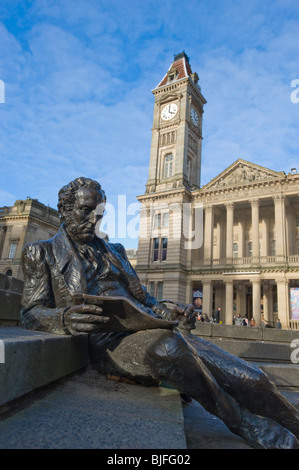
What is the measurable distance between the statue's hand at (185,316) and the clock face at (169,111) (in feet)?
130

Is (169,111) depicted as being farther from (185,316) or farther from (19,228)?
(185,316)

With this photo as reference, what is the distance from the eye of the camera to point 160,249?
116 feet

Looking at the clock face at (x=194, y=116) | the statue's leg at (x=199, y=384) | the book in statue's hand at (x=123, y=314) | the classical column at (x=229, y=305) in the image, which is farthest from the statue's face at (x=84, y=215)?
the clock face at (x=194, y=116)

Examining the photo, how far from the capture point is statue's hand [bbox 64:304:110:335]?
1.97 meters

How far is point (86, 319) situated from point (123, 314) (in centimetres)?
26

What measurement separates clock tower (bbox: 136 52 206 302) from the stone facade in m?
20.4

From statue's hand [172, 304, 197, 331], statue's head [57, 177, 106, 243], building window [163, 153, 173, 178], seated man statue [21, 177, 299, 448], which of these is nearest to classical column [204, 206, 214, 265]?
building window [163, 153, 173, 178]

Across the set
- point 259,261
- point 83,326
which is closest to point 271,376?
point 83,326

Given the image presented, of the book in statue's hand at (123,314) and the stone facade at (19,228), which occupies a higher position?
the stone facade at (19,228)

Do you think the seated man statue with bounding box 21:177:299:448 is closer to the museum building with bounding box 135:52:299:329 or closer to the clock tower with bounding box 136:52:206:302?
the museum building with bounding box 135:52:299:329

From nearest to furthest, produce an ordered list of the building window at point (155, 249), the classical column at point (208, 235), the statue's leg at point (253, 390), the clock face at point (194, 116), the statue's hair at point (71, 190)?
the statue's leg at point (253, 390), the statue's hair at point (71, 190), the classical column at point (208, 235), the building window at point (155, 249), the clock face at point (194, 116)

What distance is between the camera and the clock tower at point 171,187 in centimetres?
3409

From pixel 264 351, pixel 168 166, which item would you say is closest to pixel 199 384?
pixel 264 351

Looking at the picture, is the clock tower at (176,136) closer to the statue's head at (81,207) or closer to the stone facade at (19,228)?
the stone facade at (19,228)
